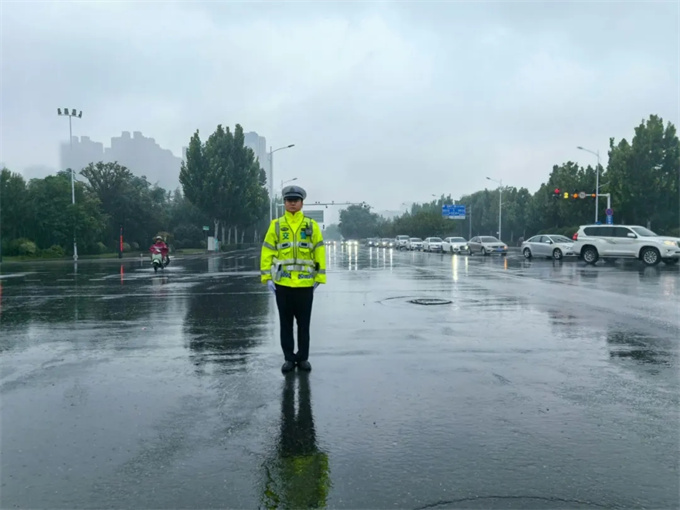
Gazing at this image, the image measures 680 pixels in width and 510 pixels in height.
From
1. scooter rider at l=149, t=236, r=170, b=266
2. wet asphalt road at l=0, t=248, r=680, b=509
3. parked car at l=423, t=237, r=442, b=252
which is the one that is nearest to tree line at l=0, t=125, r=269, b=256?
parked car at l=423, t=237, r=442, b=252

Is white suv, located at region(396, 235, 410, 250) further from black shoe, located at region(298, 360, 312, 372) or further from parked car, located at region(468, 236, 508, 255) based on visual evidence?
black shoe, located at region(298, 360, 312, 372)

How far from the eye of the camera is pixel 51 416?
4.66 m

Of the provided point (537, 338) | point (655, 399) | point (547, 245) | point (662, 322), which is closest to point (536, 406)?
point (655, 399)

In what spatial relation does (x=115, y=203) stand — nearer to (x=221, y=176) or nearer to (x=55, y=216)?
(x=221, y=176)

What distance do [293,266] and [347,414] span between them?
1.94 meters

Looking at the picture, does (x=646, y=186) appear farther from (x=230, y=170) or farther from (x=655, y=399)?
(x=655, y=399)

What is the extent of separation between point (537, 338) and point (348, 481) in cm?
516

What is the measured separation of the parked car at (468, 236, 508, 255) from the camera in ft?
136

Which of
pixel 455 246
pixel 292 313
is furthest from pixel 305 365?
pixel 455 246

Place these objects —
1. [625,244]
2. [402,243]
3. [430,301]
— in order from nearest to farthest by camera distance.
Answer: [430,301]
[625,244]
[402,243]

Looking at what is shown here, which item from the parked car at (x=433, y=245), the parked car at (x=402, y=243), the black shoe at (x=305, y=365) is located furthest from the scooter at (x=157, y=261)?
the parked car at (x=402, y=243)

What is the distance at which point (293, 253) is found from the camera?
6117mm

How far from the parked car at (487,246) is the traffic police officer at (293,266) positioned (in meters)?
36.3

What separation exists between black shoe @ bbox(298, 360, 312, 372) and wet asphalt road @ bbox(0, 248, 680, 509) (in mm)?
107
